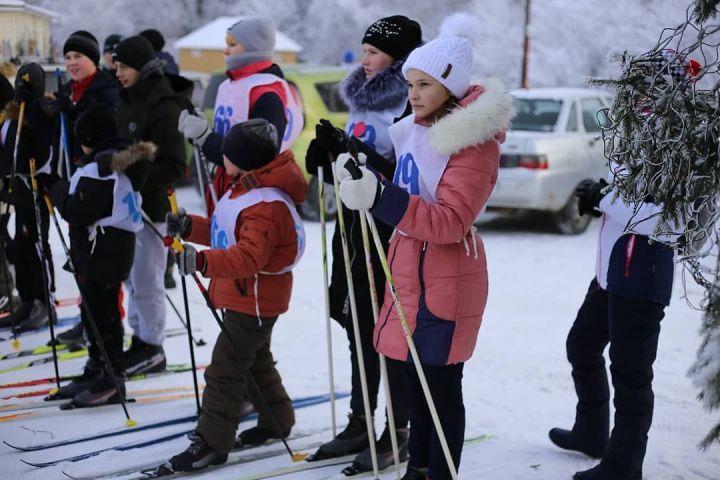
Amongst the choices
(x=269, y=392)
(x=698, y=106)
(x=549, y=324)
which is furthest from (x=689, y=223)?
(x=549, y=324)

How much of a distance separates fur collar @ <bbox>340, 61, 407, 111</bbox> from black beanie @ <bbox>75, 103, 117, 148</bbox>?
1445 millimetres

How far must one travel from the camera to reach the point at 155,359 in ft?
17.6

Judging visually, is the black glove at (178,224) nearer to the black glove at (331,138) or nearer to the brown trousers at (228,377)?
the brown trousers at (228,377)

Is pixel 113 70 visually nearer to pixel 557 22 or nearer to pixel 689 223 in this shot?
pixel 689 223

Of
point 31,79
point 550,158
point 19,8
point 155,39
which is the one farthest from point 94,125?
point 550,158

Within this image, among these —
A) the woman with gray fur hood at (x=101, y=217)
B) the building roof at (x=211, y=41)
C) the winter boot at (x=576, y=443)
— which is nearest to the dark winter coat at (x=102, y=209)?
the woman with gray fur hood at (x=101, y=217)

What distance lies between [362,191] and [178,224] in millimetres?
1079

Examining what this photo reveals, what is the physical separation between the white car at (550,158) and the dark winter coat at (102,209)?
17.5ft

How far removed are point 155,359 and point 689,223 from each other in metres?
3.52

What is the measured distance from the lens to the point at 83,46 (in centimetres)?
569

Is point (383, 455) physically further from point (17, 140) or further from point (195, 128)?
point (17, 140)

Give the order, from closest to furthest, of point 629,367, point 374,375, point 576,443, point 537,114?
point 629,367 < point 374,375 < point 576,443 < point 537,114

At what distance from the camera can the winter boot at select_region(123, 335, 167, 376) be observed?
17.3 ft

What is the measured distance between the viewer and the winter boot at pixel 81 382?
4.80 meters
